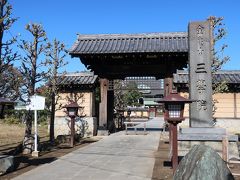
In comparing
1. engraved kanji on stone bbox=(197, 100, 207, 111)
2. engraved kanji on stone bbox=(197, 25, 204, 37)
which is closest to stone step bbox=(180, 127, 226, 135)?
engraved kanji on stone bbox=(197, 100, 207, 111)

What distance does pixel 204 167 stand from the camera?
513cm

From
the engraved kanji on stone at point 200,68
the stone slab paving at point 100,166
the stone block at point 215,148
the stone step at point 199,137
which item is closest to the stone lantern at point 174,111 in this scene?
the stone slab paving at point 100,166

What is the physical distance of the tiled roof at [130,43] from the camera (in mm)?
21172

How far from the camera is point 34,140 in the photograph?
14242 millimetres

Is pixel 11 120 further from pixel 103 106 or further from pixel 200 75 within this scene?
pixel 200 75

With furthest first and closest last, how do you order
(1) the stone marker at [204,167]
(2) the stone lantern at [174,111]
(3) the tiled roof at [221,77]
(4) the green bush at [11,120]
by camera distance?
(4) the green bush at [11,120], (3) the tiled roof at [221,77], (2) the stone lantern at [174,111], (1) the stone marker at [204,167]

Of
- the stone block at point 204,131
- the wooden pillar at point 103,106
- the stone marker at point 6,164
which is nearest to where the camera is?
the stone marker at point 6,164

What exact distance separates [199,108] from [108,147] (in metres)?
5.14

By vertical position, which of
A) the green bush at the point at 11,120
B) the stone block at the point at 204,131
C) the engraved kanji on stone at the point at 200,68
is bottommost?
the green bush at the point at 11,120

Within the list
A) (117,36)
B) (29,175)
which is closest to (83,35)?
(117,36)

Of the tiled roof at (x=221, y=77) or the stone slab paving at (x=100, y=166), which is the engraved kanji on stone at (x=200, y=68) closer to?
the stone slab paving at (x=100, y=166)

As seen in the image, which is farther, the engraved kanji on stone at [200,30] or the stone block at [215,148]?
the engraved kanji on stone at [200,30]

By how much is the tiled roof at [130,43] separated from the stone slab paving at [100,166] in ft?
25.1

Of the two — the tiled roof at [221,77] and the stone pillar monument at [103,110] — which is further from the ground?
the tiled roof at [221,77]
